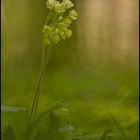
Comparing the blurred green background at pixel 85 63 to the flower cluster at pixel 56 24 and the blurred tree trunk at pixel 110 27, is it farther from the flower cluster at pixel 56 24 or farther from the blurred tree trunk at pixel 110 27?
the flower cluster at pixel 56 24

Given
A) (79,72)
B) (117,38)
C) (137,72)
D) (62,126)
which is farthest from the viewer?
(117,38)

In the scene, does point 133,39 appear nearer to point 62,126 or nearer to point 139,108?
point 139,108

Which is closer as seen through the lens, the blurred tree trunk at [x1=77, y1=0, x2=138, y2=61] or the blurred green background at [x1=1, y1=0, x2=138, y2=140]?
the blurred green background at [x1=1, y1=0, x2=138, y2=140]

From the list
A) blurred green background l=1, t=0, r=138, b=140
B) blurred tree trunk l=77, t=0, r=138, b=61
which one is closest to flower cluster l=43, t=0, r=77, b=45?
blurred green background l=1, t=0, r=138, b=140

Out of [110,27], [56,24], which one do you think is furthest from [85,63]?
[56,24]

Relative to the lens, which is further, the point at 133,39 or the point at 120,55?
the point at 133,39

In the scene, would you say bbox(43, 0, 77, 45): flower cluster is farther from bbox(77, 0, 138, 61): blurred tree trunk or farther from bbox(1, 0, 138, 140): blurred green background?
bbox(77, 0, 138, 61): blurred tree trunk

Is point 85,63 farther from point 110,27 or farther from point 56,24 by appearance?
point 56,24

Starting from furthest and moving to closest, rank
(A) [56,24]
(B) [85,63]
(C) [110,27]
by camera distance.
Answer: (C) [110,27], (B) [85,63], (A) [56,24]

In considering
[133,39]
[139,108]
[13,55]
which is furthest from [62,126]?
[133,39]
